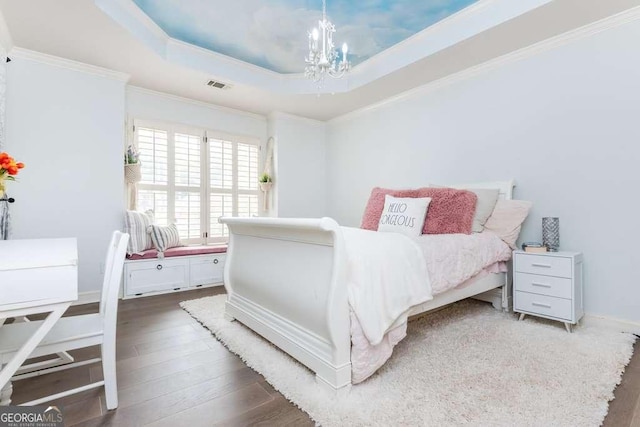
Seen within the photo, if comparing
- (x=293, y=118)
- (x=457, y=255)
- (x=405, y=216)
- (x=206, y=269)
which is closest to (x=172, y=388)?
(x=457, y=255)

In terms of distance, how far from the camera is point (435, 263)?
2.06m

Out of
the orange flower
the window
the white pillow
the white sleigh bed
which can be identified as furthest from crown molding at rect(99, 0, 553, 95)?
the white sleigh bed

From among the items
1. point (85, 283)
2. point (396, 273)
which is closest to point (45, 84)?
point (85, 283)

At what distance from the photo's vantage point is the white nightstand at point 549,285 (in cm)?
226

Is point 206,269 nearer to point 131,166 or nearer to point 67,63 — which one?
point 131,166

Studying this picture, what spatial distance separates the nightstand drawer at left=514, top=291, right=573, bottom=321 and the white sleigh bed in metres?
0.24

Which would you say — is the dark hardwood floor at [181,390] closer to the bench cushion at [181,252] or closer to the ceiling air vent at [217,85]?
the bench cushion at [181,252]

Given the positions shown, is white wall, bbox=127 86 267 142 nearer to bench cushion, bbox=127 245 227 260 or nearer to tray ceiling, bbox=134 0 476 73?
tray ceiling, bbox=134 0 476 73

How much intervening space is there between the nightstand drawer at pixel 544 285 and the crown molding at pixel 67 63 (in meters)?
4.45

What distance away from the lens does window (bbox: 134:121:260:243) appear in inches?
156

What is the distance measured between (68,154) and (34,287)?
285cm

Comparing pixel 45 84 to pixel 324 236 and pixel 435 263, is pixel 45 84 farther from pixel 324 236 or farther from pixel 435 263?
pixel 435 263

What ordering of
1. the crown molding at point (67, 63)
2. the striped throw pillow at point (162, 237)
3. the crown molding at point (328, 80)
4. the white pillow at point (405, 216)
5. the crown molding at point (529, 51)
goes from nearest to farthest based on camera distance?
the crown molding at point (529, 51)
the crown molding at point (328, 80)
the white pillow at point (405, 216)
the crown molding at point (67, 63)
the striped throw pillow at point (162, 237)

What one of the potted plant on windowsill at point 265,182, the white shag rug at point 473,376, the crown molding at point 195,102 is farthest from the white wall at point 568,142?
the crown molding at point 195,102
